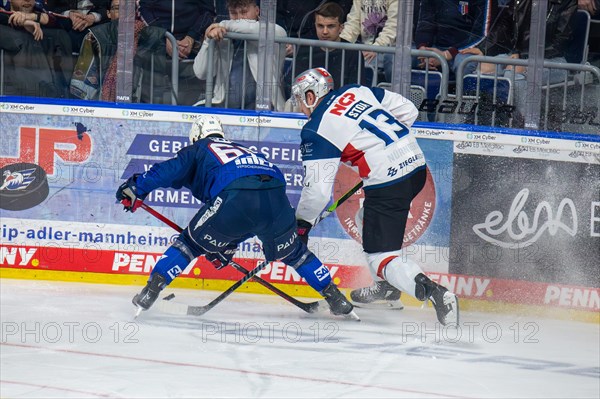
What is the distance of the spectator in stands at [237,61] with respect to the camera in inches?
244

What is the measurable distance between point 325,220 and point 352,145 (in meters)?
0.86

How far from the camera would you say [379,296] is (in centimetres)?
601

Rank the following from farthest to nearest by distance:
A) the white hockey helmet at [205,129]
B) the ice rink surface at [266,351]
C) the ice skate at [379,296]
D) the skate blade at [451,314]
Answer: the ice skate at [379,296]
the white hockey helmet at [205,129]
the skate blade at [451,314]
the ice rink surface at [266,351]

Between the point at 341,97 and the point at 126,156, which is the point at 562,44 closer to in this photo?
the point at 341,97

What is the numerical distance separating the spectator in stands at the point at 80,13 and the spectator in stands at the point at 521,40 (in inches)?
83.6

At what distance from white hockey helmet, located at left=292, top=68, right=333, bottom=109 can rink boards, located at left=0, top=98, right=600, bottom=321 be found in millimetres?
560

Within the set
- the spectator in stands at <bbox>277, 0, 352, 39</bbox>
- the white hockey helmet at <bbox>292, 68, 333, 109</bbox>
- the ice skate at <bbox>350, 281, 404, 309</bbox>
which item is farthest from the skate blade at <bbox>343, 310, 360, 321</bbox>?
the spectator in stands at <bbox>277, 0, 352, 39</bbox>

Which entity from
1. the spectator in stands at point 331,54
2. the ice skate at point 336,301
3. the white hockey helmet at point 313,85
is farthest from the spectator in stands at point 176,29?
the ice skate at point 336,301

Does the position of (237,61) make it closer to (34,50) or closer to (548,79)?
(34,50)

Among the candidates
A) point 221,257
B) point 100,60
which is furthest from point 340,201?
point 100,60

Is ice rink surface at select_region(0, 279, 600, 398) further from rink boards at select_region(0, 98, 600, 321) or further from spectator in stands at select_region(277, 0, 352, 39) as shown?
spectator in stands at select_region(277, 0, 352, 39)

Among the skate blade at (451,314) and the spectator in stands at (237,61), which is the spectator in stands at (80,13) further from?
the skate blade at (451,314)

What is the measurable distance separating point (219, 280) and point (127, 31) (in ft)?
5.04

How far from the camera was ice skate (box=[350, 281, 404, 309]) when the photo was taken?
19.7 feet
